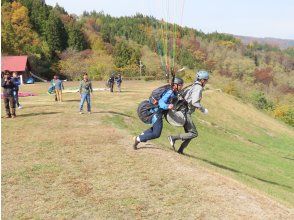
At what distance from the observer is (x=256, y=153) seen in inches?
1319

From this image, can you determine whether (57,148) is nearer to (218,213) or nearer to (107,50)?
(218,213)

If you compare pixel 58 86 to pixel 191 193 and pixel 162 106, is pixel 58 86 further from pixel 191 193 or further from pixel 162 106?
pixel 191 193

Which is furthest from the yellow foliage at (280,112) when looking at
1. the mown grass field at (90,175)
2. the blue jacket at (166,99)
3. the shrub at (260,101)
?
the blue jacket at (166,99)

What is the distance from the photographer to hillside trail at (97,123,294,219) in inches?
410

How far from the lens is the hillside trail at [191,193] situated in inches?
410

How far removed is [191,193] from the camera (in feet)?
37.1

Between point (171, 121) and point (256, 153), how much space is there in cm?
2153

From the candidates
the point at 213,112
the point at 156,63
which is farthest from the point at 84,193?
the point at 156,63

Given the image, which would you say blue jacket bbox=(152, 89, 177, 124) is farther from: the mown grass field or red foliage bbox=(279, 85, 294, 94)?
red foliage bbox=(279, 85, 294, 94)

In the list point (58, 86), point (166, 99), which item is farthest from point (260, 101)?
point (166, 99)

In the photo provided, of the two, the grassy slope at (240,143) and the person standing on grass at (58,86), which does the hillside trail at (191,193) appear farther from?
the person standing on grass at (58,86)

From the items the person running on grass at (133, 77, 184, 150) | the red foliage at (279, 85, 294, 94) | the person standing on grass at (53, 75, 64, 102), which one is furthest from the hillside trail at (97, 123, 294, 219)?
the red foliage at (279, 85, 294, 94)

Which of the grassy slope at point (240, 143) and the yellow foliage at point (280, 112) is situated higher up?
the grassy slope at point (240, 143)

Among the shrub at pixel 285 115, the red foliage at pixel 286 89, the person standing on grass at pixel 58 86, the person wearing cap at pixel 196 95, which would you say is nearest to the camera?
the person wearing cap at pixel 196 95
